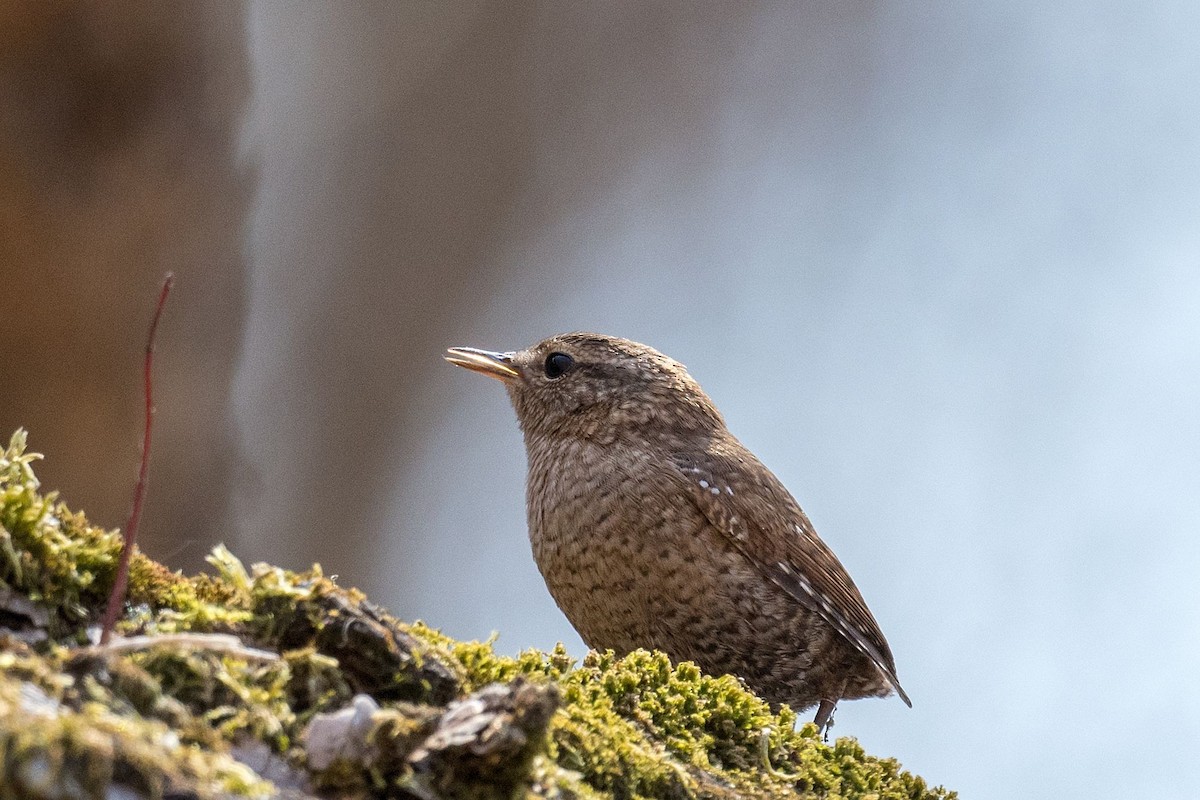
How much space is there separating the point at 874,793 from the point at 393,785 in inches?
38.9

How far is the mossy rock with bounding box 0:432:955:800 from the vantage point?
828 millimetres

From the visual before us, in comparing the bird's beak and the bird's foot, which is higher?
the bird's beak

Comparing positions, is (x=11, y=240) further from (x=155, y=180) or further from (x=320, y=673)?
(x=320, y=673)

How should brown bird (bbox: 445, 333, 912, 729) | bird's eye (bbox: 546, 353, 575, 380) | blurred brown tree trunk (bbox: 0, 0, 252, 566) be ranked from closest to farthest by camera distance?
brown bird (bbox: 445, 333, 912, 729)
bird's eye (bbox: 546, 353, 575, 380)
blurred brown tree trunk (bbox: 0, 0, 252, 566)

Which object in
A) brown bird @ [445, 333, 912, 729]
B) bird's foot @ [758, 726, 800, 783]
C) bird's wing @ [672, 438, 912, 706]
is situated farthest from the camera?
bird's wing @ [672, 438, 912, 706]

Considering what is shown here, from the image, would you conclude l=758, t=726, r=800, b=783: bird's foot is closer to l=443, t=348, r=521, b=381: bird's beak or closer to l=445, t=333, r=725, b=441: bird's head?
l=445, t=333, r=725, b=441: bird's head

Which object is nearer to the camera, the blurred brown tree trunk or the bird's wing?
the bird's wing

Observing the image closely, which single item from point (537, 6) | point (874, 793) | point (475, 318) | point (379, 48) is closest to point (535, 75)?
point (537, 6)

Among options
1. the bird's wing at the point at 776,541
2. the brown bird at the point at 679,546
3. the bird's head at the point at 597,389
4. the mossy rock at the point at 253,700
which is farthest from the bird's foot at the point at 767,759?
the bird's head at the point at 597,389

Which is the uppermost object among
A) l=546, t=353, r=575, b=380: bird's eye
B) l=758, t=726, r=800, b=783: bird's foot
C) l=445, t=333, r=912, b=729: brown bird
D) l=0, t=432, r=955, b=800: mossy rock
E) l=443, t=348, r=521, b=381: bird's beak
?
l=546, t=353, r=575, b=380: bird's eye

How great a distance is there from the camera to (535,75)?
19.1ft

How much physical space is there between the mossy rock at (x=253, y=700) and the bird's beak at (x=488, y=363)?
2.07 meters

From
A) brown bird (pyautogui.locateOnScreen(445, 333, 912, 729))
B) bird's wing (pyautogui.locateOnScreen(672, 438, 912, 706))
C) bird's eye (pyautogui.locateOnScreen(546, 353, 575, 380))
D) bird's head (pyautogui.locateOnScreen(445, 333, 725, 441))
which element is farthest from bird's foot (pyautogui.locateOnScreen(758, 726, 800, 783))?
bird's eye (pyautogui.locateOnScreen(546, 353, 575, 380))

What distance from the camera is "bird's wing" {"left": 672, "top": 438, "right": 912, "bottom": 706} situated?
2975 mm
